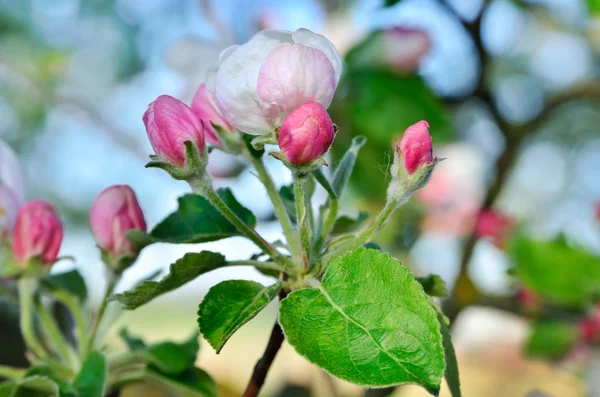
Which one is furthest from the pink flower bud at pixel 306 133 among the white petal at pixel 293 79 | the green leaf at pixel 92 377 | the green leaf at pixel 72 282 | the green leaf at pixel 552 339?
the green leaf at pixel 552 339

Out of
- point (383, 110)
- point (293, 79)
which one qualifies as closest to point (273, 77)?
point (293, 79)

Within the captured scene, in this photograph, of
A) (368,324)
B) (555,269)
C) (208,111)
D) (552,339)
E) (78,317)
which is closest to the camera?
(368,324)

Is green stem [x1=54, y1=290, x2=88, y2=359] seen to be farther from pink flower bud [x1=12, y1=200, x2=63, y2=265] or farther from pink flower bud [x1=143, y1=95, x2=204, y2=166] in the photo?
pink flower bud [x1=143, y1=95, x2=204, y2=166]

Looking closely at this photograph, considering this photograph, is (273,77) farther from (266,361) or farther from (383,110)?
(383,110)

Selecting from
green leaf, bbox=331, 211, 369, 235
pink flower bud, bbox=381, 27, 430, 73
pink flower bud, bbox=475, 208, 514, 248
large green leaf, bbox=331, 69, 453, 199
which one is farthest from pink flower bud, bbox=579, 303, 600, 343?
green leaf, bbox=331, 211, 369, 235

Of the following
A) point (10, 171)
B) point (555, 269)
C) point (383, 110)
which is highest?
point (10, 171)

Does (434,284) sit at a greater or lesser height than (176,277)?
lesser

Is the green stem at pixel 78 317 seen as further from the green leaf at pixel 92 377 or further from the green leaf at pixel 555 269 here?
the green leaf at pixel 555 269
